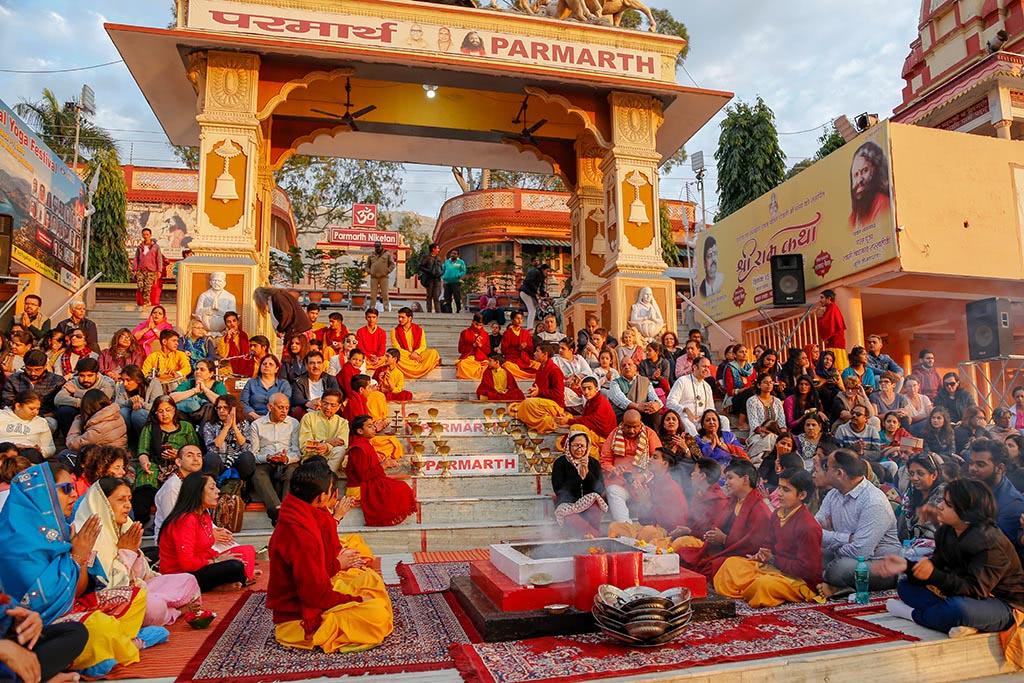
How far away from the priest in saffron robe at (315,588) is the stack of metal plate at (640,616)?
3.82 feet

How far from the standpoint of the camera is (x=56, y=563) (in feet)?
10.6

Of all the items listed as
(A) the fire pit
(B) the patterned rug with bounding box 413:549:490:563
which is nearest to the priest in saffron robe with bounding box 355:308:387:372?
(B) the patterned rug with bounding box 413:549:490:563

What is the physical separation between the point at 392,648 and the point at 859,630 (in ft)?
8.36

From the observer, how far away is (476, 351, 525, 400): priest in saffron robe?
9328 millimetres

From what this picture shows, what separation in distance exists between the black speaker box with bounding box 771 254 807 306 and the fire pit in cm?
1027

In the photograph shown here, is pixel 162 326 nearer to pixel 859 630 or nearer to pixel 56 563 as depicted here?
pixel 56 563

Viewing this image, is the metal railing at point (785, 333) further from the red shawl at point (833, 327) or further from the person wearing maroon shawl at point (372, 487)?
the person wearing maroon shawl at point (372, 487)

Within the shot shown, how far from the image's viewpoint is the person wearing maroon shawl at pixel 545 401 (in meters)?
8.22

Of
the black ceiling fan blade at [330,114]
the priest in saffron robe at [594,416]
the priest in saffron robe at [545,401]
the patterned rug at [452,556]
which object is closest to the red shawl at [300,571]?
the patterned rug at [452,556]

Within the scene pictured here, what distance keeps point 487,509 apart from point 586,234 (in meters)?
7.10

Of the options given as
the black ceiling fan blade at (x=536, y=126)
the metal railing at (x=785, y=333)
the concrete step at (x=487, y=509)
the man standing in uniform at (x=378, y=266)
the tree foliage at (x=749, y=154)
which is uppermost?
the tree foliage at (x=749, y=154)

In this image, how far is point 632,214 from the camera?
1114 cm

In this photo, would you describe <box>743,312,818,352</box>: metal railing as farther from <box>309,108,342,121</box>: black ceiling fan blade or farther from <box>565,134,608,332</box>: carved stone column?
<box>309,108,342,121</box>: black ceiling fan blade

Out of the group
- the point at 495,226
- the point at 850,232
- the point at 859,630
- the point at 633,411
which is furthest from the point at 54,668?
the point at 495,226
